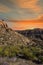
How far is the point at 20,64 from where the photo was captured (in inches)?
1528

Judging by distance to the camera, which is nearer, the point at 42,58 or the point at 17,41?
the point at 42,58

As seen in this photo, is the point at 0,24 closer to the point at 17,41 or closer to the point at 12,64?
the point at 17,41

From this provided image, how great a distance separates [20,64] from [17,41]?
164 ft

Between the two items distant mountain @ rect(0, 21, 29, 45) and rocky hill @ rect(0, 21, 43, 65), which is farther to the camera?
distant mountain @ rect(0, 21, 29, 45)

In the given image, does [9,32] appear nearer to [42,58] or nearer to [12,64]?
[42,58]

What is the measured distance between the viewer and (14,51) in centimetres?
5291

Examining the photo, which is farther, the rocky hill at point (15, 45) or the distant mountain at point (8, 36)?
the distant mountain at point (8, 36)

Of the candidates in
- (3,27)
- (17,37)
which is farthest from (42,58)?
(3,27)

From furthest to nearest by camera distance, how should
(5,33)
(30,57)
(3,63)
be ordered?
(5,33) → (30,57) → (3,63)

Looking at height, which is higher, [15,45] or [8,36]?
[8,36]

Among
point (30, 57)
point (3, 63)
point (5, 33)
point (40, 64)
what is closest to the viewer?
point (3, 63)

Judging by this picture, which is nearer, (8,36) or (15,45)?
(15,45)

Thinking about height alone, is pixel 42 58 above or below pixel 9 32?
below

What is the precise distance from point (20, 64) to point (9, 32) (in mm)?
59459
